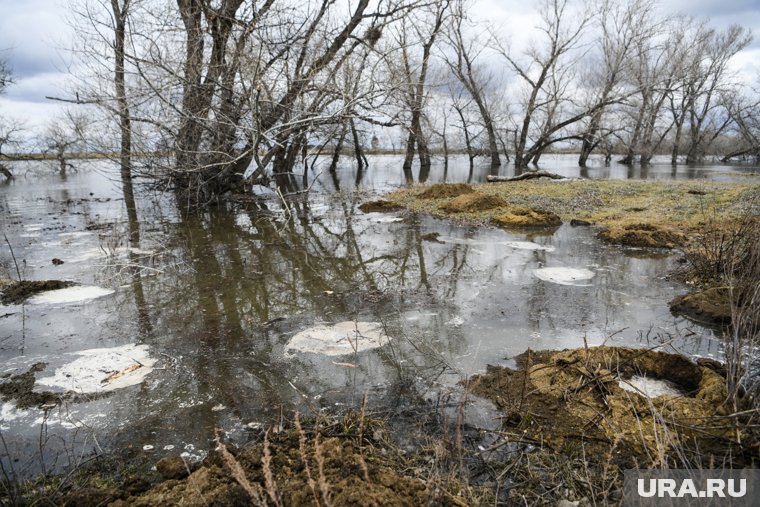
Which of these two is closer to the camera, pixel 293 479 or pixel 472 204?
pixel 293 479

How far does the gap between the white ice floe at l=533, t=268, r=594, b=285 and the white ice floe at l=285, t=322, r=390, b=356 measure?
2.58 metres

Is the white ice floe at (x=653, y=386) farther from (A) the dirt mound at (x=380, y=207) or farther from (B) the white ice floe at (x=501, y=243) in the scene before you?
(A) the dirt mound at (x=380, y=207)

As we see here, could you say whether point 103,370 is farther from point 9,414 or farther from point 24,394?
point 9,414

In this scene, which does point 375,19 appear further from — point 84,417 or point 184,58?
point 84,417

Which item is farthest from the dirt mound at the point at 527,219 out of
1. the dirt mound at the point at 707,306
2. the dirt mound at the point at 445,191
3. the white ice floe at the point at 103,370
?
the white ice floe at the point at 103,370

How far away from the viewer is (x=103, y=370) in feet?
11.6

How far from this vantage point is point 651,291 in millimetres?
5215

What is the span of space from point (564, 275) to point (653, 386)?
2.72 metres

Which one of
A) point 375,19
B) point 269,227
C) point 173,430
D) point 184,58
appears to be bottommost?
point 173,430

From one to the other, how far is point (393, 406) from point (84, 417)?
200 centimetres

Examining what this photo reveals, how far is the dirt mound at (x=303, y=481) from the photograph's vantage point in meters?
2.02

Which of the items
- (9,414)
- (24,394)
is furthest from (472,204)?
(9,414)

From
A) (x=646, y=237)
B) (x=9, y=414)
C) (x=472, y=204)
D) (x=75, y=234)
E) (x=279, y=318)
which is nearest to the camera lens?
(x=9, y=414)

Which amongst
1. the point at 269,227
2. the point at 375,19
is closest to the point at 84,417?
the point at 269,227
